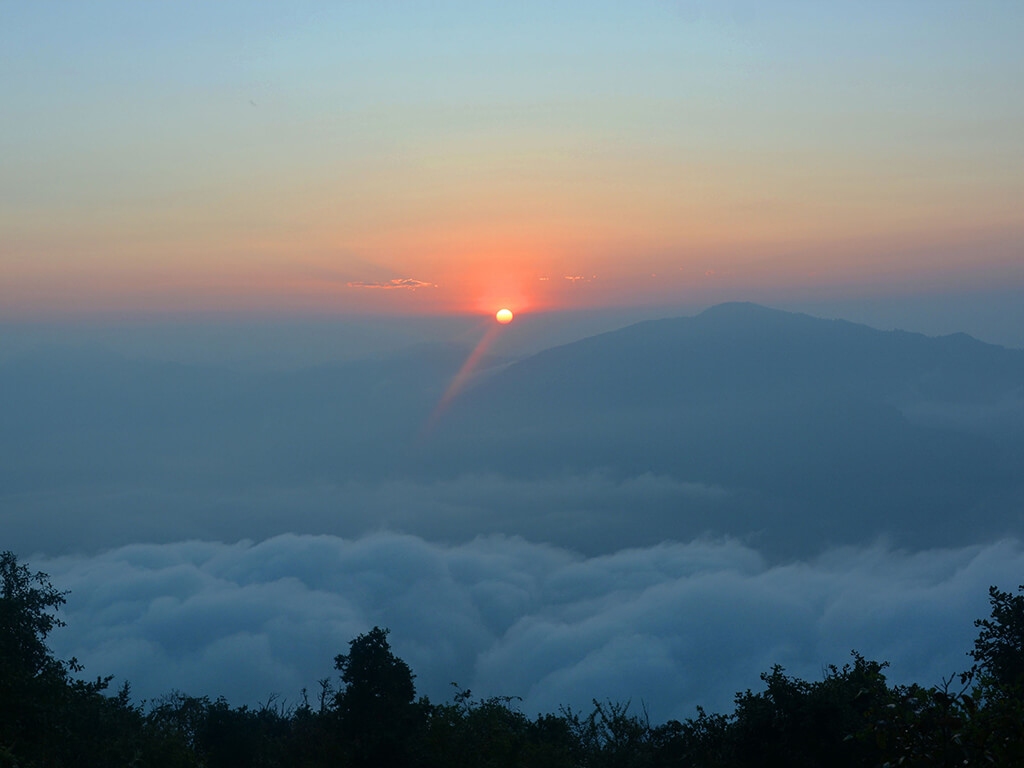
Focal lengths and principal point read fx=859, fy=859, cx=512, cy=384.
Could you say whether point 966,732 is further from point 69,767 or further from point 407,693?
point 407,693

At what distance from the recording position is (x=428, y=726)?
35281 mm

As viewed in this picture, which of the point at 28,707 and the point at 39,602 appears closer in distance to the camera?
the point at 28,707

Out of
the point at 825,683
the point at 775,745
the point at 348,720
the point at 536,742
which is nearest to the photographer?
the point at 775,745

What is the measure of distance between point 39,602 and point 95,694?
41.7 ft

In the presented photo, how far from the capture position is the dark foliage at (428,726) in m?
25.2

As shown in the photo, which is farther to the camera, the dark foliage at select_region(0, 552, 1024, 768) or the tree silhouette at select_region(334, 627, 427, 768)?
the tree silhouette at select_region(334, 627, 427, 768)

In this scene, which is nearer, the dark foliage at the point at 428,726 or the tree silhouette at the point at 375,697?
the dark foliage at the point at 428,726

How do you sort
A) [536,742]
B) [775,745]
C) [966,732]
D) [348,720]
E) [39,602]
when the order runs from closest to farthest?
[966,732], [775,745], [348,720], [536,742], [39,602]

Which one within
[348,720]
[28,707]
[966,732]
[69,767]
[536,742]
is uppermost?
[966,732]

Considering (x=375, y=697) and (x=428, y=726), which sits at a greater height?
(x=375, y=697)

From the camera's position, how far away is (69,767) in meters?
26.2

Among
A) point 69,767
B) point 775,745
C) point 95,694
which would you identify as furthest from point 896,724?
point 95,694

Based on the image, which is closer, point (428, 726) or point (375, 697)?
point (428, 726)

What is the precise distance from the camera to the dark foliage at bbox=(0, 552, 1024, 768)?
25172mm
